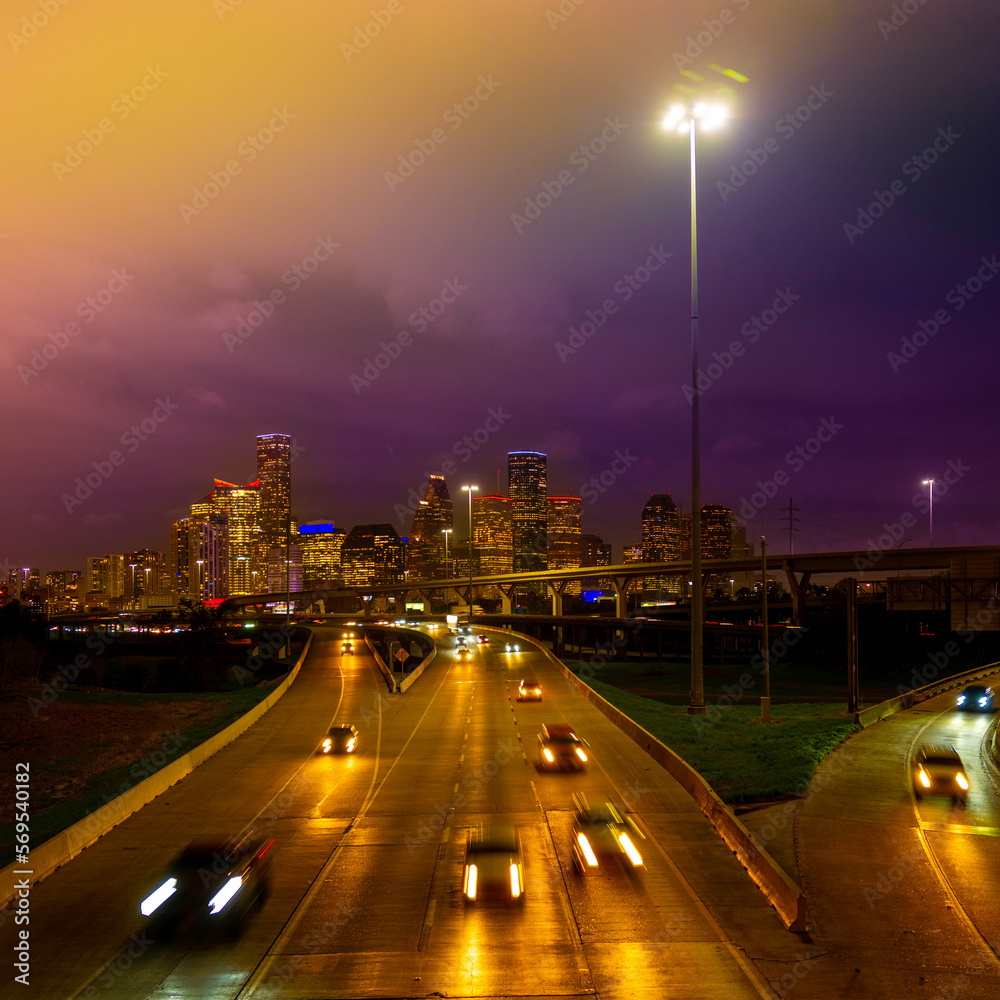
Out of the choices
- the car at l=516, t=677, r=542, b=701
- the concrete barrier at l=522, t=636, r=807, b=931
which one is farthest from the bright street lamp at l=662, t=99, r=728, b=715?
the car at l=516, t=677, r=542, b=701

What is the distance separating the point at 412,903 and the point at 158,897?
13.5 ft

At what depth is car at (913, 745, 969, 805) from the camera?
2297cm

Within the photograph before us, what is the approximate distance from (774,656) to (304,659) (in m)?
60.5

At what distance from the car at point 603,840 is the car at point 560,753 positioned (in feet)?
23.9

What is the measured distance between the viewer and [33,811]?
30578mm

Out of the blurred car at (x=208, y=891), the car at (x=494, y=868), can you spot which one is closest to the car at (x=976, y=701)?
the car at (x=494, y=868)

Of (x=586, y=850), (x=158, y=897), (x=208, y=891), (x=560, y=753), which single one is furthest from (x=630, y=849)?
(x=560, y=753)

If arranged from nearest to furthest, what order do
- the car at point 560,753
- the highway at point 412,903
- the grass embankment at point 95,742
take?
the highway at point 412,903
the car at point 560,753
the grass embankment at point 95,742

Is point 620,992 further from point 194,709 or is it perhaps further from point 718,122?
point 194,709

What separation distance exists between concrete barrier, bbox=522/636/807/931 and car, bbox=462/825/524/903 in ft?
13.8

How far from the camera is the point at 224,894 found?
46.3 ft

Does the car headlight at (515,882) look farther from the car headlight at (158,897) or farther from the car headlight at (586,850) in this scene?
the car headlight at (158,897)

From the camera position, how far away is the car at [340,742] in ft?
102

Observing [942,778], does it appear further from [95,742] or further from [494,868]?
[95,742]
